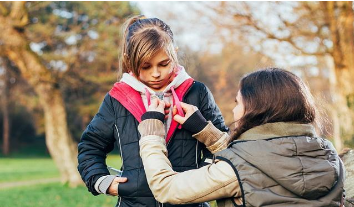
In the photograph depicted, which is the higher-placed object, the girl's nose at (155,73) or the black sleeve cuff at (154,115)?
the girl's nose at (155,73)

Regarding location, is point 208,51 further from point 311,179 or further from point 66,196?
point 311,179

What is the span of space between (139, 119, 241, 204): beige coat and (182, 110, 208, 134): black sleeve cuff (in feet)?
0.61

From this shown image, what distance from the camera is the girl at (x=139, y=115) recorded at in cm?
239

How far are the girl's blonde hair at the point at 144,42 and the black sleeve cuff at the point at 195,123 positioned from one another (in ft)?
1.25

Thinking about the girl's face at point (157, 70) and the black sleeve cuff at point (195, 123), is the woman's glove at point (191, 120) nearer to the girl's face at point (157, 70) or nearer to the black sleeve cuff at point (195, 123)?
the black sleeve cuff at point (195, 123)

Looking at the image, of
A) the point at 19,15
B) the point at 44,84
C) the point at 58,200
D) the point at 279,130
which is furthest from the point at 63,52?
the point at 279,130

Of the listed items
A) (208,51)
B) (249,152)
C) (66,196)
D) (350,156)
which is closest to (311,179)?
(249,152)

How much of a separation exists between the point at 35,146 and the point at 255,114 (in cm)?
4162

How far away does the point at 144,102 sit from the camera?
2.49 metres

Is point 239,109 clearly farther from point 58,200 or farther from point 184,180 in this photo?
point 58,200

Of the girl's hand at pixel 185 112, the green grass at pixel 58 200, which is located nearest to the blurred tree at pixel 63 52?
the girl's hand at pixel 185 112

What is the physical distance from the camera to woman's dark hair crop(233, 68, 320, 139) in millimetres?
2002

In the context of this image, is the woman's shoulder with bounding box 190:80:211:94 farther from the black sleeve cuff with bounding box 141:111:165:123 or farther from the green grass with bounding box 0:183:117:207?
the green grass with bounding box 0:183:117:207

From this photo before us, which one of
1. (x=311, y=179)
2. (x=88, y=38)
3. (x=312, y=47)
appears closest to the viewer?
(x=311, y=179)
